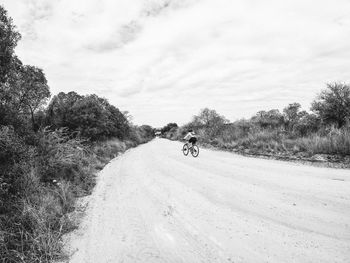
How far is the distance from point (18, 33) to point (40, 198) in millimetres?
7133

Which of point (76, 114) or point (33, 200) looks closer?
point (33, 200)

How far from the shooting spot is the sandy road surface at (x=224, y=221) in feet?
12.6

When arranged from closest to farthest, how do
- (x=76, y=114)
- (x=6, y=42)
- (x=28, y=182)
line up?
(x=28, y=182) → (x=6, y=42) → (x=76, y=114)

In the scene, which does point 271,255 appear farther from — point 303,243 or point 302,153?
point 302,153

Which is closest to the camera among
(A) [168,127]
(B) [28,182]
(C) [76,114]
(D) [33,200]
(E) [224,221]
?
(E) [224,221]

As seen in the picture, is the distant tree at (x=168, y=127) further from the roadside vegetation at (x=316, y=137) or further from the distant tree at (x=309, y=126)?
the distant tree at (x=309, y=126)

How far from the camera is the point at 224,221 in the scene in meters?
4.92

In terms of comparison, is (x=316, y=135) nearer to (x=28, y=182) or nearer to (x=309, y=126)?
(x=309, y=126)

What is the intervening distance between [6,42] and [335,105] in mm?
18019

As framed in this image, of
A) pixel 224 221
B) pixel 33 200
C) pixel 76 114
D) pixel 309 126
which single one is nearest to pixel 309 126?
pixel 309 126

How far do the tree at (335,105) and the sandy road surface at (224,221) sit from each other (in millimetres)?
8485

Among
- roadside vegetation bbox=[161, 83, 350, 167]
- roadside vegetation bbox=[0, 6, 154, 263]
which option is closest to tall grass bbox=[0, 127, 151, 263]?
roadside vegetation bbox=[0, 6, 154, 263]

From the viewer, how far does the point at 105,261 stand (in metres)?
3.98

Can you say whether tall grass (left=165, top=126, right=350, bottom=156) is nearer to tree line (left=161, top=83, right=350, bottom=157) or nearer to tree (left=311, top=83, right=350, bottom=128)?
tree line (left=161, top=83, right=350, bottom=157)
